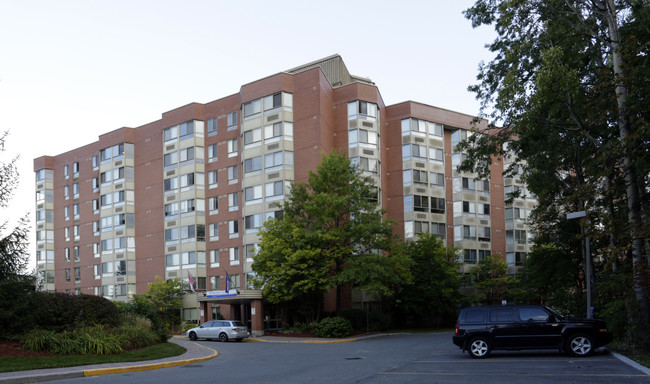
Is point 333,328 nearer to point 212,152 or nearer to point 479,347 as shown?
point 479,347

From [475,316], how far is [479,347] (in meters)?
1.07

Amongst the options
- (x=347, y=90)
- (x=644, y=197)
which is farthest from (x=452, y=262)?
(x=644, y=197)

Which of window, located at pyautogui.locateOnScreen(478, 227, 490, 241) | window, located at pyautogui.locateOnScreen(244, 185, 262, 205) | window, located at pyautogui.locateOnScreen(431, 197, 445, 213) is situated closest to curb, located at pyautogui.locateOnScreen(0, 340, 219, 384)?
window, located at pyautogui.locateOnScreen(244, 185, 262, 205)

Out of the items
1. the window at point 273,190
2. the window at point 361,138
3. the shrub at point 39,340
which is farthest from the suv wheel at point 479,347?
the window at point 361,138

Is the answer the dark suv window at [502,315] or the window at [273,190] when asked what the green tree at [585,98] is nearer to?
the dark suv window at [502,315]

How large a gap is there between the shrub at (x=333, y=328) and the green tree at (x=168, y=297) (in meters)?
21.7

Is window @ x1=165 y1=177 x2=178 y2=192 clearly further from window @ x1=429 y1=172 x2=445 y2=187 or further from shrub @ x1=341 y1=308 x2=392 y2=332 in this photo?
window @ x1=429 y1=172 x2=445 y2=187

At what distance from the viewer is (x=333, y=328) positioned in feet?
120

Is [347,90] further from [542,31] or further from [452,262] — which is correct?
[542,31]

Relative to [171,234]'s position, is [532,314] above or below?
below

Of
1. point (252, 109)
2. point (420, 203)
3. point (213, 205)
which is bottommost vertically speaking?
point (420, 203)

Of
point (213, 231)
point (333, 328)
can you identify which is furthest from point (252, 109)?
point (333, 328)

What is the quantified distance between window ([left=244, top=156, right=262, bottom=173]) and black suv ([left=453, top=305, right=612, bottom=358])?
108 ft

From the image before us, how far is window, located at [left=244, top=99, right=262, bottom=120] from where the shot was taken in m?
50.8
